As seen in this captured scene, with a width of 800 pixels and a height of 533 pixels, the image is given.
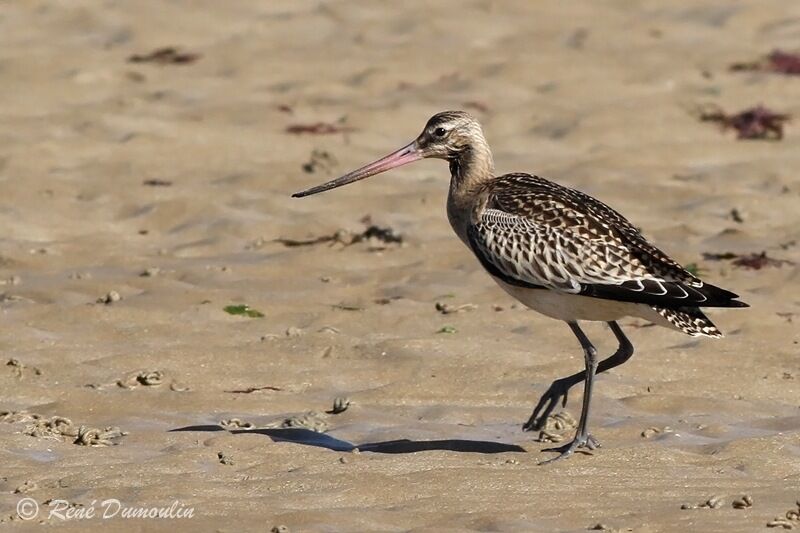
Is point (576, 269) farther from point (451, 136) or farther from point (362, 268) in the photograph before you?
point (362, 268)

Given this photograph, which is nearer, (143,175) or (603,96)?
(143,175)

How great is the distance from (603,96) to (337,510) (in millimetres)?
10142

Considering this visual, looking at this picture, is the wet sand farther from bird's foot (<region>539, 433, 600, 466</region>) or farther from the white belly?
the white belly

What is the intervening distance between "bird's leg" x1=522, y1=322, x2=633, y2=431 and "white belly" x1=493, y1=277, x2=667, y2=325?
26 centimetres

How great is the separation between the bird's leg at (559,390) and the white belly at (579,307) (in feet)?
0.86

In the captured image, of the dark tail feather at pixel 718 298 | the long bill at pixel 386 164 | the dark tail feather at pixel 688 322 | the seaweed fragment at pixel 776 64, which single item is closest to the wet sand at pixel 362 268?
the seaweed fragment at pixel 776 64

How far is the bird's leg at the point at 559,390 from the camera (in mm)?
8953

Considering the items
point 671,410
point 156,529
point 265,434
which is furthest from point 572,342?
point 156,529

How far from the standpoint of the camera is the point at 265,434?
8.67 m

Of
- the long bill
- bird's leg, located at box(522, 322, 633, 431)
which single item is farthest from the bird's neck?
bird's leg, located at box(522, 322, 633, 431)

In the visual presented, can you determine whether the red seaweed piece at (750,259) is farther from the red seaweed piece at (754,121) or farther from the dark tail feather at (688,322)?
the dark tail feather at (688,322)

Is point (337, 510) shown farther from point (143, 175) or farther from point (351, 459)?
point (143, 175)

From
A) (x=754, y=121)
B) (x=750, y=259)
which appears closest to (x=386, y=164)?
(x=750, y=259)

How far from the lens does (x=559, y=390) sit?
29.5 feet
